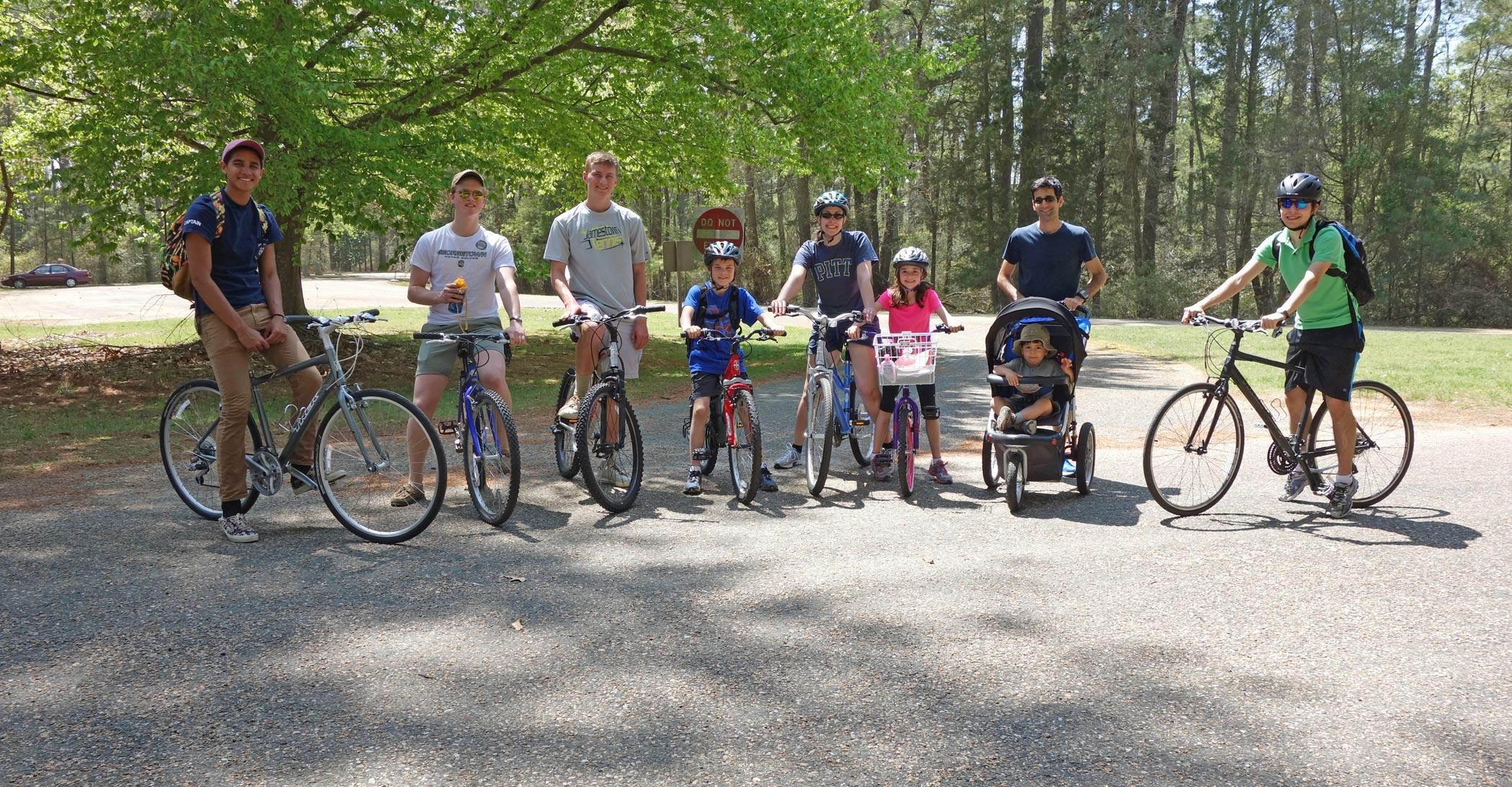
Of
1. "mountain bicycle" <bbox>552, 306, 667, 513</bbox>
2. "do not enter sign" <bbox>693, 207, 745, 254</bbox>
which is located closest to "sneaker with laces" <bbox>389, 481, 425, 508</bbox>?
"mountain bicycle" <bbox>552, 306, 667, 513</bbox>

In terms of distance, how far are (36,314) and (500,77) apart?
66.8ft

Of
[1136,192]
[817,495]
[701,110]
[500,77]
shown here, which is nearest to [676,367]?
[701,110]

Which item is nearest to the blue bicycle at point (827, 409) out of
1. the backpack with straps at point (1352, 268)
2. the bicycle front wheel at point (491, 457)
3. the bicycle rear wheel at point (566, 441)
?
Answer: the bicycle rear wheel at point (566, 441)

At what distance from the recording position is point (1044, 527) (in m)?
6.03

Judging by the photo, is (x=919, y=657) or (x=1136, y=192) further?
(x=1136, y=192)

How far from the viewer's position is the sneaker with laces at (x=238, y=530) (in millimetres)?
5625

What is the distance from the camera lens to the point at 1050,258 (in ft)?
23.6

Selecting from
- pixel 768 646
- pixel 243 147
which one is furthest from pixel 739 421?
pixel 243 147

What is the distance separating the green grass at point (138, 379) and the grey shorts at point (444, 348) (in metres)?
0.79

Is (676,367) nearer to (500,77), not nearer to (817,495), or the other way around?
(500,77)

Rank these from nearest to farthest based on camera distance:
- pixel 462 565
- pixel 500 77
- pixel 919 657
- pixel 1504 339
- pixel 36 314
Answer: pixel 919 657
pixel 462 565
pixel 500 77
pixel 1504 339
pixel 36 314

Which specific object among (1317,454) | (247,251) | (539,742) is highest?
(247,251)

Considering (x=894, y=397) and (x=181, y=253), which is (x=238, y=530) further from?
(x=894, y=397)

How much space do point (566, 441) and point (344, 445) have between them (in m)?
1.81
